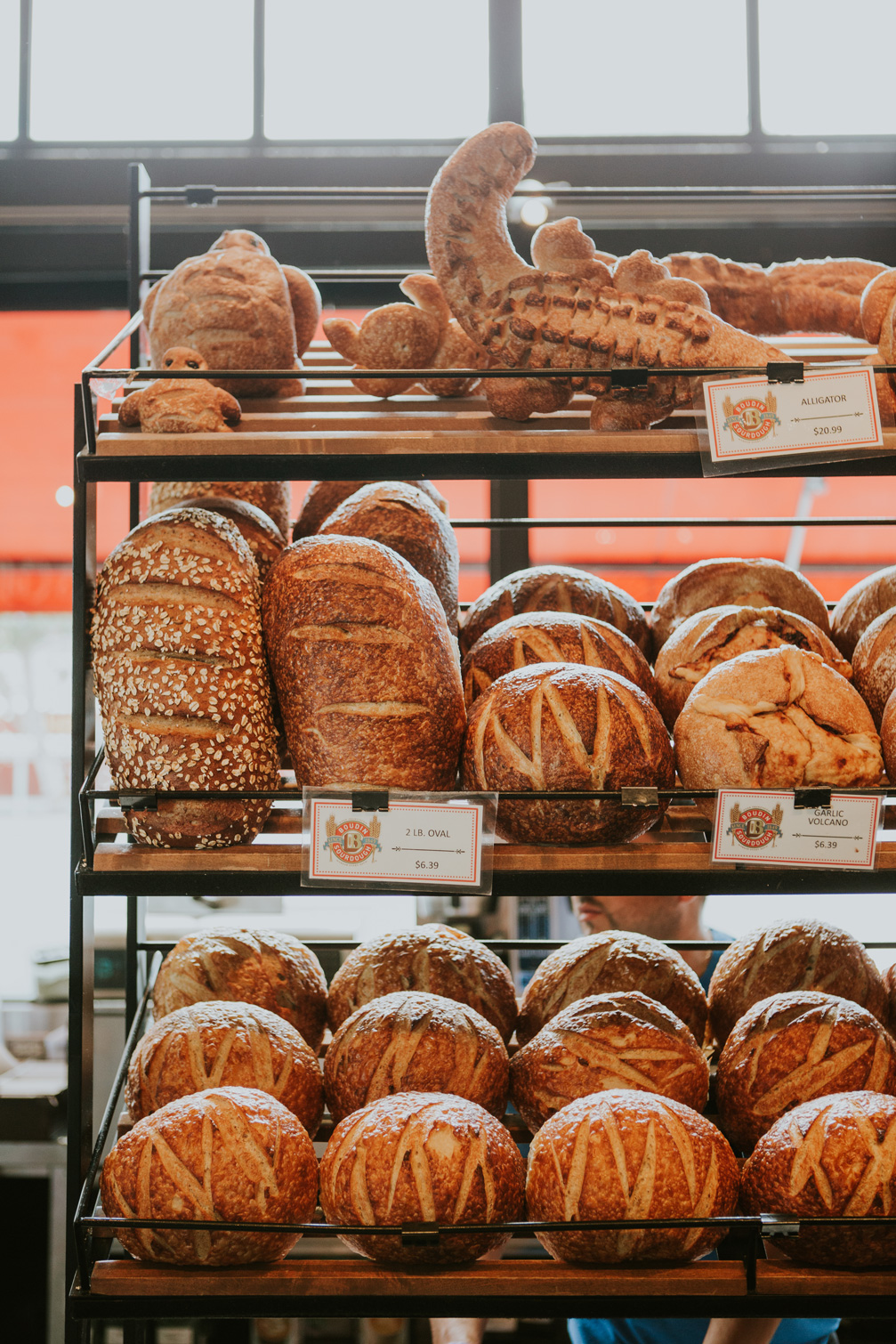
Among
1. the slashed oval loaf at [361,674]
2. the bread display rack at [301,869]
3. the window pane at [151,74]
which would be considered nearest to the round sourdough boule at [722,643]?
the bread display rack at [301,869]

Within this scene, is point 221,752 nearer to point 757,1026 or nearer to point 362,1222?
point 362,1222

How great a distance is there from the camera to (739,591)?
1.50m

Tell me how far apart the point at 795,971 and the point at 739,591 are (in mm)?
535

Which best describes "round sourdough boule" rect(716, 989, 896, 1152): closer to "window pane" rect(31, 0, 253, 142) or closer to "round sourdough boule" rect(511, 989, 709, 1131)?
"round sourdough boule" rect(511, 989, 709, 1131)

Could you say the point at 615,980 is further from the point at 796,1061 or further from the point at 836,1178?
the point at 836,1178

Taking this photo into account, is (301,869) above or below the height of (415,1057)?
above

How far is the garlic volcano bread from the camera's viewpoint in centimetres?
113

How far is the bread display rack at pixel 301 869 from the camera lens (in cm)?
115

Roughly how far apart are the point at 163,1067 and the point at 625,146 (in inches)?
79.7

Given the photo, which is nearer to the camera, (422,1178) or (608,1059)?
(422,1178)

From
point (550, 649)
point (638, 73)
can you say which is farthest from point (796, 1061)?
point (638, 73)

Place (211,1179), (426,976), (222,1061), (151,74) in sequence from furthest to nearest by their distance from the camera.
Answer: (151,74), (426,976), (222,1061), (211,1179)

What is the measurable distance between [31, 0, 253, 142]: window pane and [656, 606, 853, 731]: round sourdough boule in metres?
1.61

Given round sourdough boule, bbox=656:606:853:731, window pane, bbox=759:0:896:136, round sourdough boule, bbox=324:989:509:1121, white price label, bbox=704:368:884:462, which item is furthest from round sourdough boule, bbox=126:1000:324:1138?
window pane, bbox=759:0:896:136
